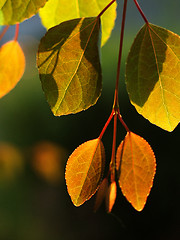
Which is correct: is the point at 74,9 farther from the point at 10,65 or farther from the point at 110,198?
the point at 110,198

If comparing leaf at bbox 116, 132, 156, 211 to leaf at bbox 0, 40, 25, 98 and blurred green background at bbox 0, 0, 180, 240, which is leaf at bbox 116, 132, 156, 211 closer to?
leaf at bbox 0, 40, 25, 98

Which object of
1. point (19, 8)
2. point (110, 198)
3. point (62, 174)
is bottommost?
point (62, 174)

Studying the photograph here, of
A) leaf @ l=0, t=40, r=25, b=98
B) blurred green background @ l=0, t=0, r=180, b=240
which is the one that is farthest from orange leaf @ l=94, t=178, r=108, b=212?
blurred green background @ l=0, t=0, r=180, b=240

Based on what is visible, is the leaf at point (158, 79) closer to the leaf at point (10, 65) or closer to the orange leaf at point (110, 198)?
the orange leaf at point (110, 198)

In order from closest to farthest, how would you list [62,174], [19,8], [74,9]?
[19,8], [74,9], [62,174]

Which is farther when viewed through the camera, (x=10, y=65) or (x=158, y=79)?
(x=10, y=65)

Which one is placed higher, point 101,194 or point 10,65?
point 10,65

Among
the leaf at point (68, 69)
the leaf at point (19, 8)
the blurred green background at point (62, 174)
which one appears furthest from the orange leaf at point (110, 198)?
the blurred green background at point (62, 174)

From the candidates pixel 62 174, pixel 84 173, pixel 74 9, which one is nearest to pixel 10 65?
pixel 74 9

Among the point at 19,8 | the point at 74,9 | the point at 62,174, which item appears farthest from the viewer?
Answer: the point at 62,174

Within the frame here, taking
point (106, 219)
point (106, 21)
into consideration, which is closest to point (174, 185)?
point (106, 219)
